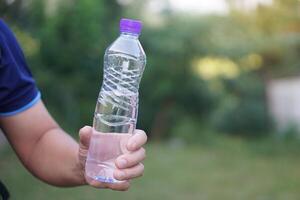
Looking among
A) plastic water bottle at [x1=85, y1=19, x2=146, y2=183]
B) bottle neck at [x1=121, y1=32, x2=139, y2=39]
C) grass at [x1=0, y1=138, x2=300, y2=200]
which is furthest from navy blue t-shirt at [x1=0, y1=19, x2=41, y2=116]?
grass at [x1=0, y1=138, x2=300, y2=200]

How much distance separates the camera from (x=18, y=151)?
160 centimetres

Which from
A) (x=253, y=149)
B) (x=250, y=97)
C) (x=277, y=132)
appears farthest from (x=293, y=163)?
(x=250, y=97)

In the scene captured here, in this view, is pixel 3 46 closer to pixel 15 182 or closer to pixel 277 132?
pixel 15 182

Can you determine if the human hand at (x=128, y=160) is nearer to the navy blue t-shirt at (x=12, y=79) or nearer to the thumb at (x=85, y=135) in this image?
the thumb at (x=85, y=135)

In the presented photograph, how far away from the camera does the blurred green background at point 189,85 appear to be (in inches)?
Answer: 278

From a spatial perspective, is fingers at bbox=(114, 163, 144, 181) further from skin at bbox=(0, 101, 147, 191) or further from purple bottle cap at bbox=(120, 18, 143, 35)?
purple bottle cap at bbox=(120, 18, 143, 35)

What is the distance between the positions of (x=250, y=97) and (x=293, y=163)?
3819mm

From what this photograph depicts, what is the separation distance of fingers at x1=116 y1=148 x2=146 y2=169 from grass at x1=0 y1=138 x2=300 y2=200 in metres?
4.73

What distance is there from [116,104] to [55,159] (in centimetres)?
29

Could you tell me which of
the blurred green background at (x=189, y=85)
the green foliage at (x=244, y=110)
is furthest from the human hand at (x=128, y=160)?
the green foliage at (x=244, y=110)

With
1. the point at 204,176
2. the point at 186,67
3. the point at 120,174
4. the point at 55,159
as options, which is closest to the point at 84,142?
the point at 120,174

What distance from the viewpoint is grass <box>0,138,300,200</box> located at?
6.29 meters

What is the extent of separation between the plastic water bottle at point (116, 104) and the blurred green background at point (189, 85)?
4.30m

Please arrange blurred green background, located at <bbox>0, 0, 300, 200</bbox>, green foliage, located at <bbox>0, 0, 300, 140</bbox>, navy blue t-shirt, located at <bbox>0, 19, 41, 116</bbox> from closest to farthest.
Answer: navy blue t-shirt, located at <bbox>0, 19, 41, 116</bbox>, blurred green background, located at <bbox>0, 0, 300, 200</bbox>, green foliage, located at <bbox>0, 0, 300, 140</bbox>
